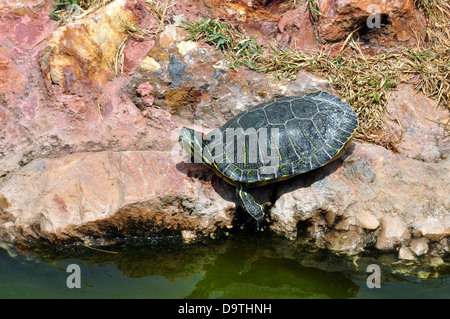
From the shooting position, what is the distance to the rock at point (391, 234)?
3.68 meters

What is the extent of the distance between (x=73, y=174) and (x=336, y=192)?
2.63 m

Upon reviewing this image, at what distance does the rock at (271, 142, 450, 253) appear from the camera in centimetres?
374

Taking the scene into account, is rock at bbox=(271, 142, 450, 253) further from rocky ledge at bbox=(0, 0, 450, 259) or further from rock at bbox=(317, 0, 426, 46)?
rock at bbox=(317, 0, 426, 46)

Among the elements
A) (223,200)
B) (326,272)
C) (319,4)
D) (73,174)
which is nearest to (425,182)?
(326,272)

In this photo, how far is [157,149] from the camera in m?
4.64

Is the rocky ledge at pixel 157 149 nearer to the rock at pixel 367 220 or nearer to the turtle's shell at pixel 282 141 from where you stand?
the rock at pixel 367 220

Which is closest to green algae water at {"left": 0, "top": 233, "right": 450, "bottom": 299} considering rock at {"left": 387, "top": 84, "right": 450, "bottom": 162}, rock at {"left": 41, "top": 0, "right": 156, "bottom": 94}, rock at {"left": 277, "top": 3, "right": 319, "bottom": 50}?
rock at {"left": 387, "top": 84, "right": 450, "bottom": 162}

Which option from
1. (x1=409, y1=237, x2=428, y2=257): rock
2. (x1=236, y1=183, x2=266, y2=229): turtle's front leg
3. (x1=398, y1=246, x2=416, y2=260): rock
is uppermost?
(x1=236, y1=183, x2=266, y2=229): turtle's front leg

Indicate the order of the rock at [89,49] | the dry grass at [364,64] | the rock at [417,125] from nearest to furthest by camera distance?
the rock at [417,125] → the rock at [89,49] → the dry grass at [364,64]

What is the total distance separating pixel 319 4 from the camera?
525cm

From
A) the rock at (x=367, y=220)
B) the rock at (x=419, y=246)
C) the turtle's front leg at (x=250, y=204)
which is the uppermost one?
the turtle's front leg at (x=250, y=204)

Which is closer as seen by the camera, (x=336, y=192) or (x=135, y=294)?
(x=135, y=294)

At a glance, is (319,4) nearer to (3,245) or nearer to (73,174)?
(73,174)

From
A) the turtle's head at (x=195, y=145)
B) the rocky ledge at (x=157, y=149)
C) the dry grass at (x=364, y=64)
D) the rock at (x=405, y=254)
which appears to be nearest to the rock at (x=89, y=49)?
the rocky ledge at (x=157, y=149)
